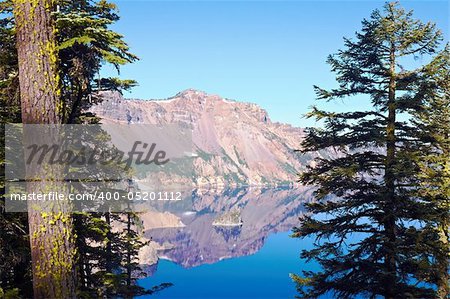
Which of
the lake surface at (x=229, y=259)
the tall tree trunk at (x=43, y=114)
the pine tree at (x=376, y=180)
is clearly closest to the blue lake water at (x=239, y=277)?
the lake surface at (x=229, y=259)

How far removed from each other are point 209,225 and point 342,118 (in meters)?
149

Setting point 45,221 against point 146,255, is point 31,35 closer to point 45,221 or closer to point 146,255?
point 45,221

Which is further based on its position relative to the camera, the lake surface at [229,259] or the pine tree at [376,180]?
the lake surface at [229,259]

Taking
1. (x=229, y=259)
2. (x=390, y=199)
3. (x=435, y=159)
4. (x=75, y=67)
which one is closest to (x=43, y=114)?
(x=75, y=67)

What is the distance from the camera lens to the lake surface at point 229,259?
73125 millimetres

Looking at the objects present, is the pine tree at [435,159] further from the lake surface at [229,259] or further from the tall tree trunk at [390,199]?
the lake surface at [229,259]

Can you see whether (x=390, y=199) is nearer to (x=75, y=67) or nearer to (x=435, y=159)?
(x=435, y=159)

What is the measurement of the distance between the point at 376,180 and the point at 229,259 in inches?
3962

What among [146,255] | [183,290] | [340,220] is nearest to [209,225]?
[146,255]

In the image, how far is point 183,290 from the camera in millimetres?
73188

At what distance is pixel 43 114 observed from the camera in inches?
194

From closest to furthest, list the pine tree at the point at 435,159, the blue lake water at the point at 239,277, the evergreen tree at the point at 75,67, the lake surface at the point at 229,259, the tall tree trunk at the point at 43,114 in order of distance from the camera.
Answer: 1. the tall tree trunk at the point at 43,114
2. the evergreen tree at the point at 75,67
3. the pine tree at the point at 435,159
4. the blue lake water at the point at 239,277
5. the lake surface at the point at 229,259

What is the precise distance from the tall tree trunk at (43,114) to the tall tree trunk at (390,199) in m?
9.55

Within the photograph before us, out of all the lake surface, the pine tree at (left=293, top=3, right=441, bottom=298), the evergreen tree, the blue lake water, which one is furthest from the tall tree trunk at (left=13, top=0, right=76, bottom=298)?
the blue lake water
